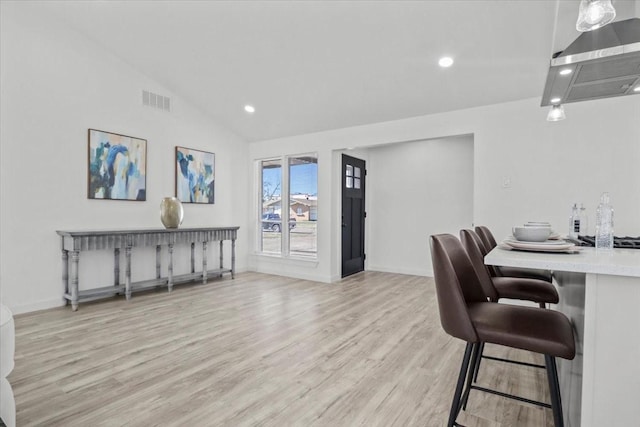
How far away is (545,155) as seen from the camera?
12.2 ft

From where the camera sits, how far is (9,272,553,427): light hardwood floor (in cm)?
185

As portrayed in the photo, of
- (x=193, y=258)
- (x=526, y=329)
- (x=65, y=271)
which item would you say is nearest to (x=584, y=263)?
(x=526, y=329)

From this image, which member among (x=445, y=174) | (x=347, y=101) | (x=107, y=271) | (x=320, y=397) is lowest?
(x=320, y=397)

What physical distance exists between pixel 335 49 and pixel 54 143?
11.2 feet

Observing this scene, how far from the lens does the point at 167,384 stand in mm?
2162

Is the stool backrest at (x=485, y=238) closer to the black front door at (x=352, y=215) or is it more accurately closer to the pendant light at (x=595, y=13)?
the pendant light at (x=595, y=13)

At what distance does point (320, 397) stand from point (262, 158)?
190 inches

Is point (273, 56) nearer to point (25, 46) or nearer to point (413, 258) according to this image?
point (25, 46)

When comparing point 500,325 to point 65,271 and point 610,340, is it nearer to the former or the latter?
point 610,340

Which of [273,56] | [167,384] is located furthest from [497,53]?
[167,384]

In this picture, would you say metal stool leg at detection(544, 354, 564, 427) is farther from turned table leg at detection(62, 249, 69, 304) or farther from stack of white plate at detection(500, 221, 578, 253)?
turned table leg at detection(62, 249, 69, 304)

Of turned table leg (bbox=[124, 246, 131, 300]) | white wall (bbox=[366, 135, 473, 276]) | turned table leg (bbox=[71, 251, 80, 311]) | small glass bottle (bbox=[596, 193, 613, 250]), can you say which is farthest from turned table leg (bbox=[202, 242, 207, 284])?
small glass bottle (bbox=[596, 193, 613, 250])

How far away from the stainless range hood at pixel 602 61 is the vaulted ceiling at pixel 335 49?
81 cm

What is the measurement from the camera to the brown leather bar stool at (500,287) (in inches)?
74.6
